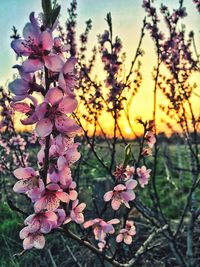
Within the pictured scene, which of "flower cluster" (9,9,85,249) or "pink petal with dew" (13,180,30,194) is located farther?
"pink petal with dew" (13,180,30,194)

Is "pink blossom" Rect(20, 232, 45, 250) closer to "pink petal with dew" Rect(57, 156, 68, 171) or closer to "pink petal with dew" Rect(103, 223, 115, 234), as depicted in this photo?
"pink petal with dew" Rect(57, 156, 68, 171)

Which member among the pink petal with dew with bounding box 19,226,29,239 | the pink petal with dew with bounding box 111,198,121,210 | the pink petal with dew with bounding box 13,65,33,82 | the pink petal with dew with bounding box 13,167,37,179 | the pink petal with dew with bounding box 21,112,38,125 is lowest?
the pink petal with dew with bounding box 19,226,29,239

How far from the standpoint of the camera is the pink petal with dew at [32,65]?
1.11 m

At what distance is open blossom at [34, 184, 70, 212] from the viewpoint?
121cm

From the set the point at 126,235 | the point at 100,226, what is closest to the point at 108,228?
the point at 100,226

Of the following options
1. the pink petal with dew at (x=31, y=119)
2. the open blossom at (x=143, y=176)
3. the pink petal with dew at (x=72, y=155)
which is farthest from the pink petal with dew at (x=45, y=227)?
the open blossom at (x=143, y=176)

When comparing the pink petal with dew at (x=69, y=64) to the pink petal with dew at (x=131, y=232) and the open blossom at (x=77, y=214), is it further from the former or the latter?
the pink petal with dew at (x=131, y=232)

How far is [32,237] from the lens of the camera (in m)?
1.32

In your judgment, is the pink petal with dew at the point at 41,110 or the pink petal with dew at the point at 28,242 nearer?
the pink petal with dew at the point at 41,110

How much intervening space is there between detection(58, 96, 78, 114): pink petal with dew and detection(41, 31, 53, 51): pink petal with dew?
0.16m

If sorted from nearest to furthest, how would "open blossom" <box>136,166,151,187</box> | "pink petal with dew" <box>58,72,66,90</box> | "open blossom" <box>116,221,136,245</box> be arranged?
"pink petal with dew" <box>58,72,66,90</box> → "open blossom" <box>116,221,136,245</box> → "open blossom" <box>136,166,151,187</box>

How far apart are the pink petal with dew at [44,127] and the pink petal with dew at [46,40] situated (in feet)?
0.72

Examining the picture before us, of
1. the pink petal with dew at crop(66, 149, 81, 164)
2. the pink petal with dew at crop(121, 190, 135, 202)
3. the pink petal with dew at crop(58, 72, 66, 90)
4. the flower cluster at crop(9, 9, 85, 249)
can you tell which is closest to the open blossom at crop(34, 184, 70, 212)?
the flower cluster at crop(9, 9, 85, 249)

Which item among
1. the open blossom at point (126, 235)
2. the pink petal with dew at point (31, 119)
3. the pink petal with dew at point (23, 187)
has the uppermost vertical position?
the pink petal with dew at point (31, 119)
